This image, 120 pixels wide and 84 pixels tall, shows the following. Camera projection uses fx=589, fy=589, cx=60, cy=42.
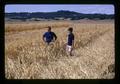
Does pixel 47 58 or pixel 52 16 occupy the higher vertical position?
pixel 52 16

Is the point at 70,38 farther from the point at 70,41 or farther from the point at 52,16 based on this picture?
the point at 52,16

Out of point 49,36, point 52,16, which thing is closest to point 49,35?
point 49,36

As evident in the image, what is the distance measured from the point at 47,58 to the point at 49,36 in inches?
6.8

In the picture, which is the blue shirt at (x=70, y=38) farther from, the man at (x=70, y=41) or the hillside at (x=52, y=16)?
the hillside at (x=52, y=16)

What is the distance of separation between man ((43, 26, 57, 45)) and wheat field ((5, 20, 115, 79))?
0.09 feet

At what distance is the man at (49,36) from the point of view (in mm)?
4516

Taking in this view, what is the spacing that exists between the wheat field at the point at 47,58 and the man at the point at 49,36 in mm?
28

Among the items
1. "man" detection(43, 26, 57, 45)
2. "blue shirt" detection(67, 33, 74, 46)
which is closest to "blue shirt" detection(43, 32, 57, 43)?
"man" detection(43, 26, 57, 45)

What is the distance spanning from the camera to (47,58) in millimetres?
4535

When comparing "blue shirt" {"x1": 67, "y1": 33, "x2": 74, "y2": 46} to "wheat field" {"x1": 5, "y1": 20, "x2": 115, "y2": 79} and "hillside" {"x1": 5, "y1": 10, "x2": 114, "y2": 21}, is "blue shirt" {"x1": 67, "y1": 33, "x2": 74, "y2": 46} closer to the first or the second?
"wheat field" {"x1": 5, "y1": 20, "x2": 115, "y2": 79}

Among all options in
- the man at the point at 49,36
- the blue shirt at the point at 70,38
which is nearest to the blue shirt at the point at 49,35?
the man at the point at 49,36

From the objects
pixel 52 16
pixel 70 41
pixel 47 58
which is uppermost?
pixel 52 16
